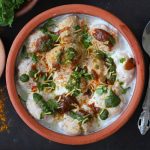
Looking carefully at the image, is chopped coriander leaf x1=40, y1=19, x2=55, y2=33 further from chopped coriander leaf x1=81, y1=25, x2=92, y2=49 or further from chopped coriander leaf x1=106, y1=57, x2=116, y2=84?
chopped coriander leaf x1=106, y1=57, x2=116, y2=84

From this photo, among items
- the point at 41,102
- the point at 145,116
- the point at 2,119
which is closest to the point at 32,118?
the point at 41,102

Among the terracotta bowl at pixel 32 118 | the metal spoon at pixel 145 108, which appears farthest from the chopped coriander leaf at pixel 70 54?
the metal spoon at pixel 145 108

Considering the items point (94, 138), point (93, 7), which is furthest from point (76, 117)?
point (93, 7)

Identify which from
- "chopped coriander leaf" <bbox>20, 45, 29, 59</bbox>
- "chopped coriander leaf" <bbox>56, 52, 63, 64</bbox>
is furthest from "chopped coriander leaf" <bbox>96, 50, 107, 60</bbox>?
"chopped coriander leaf" <bbox>20, 45, 29, 59</bbox>

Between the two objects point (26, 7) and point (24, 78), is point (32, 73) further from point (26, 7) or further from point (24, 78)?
point (26, 7)

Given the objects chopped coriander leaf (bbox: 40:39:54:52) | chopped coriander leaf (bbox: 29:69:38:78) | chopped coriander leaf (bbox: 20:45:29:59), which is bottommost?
chopped coriander leaf (bbox: 29:69:38:78)

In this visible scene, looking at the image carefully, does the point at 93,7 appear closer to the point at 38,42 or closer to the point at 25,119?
the point at 38,42
